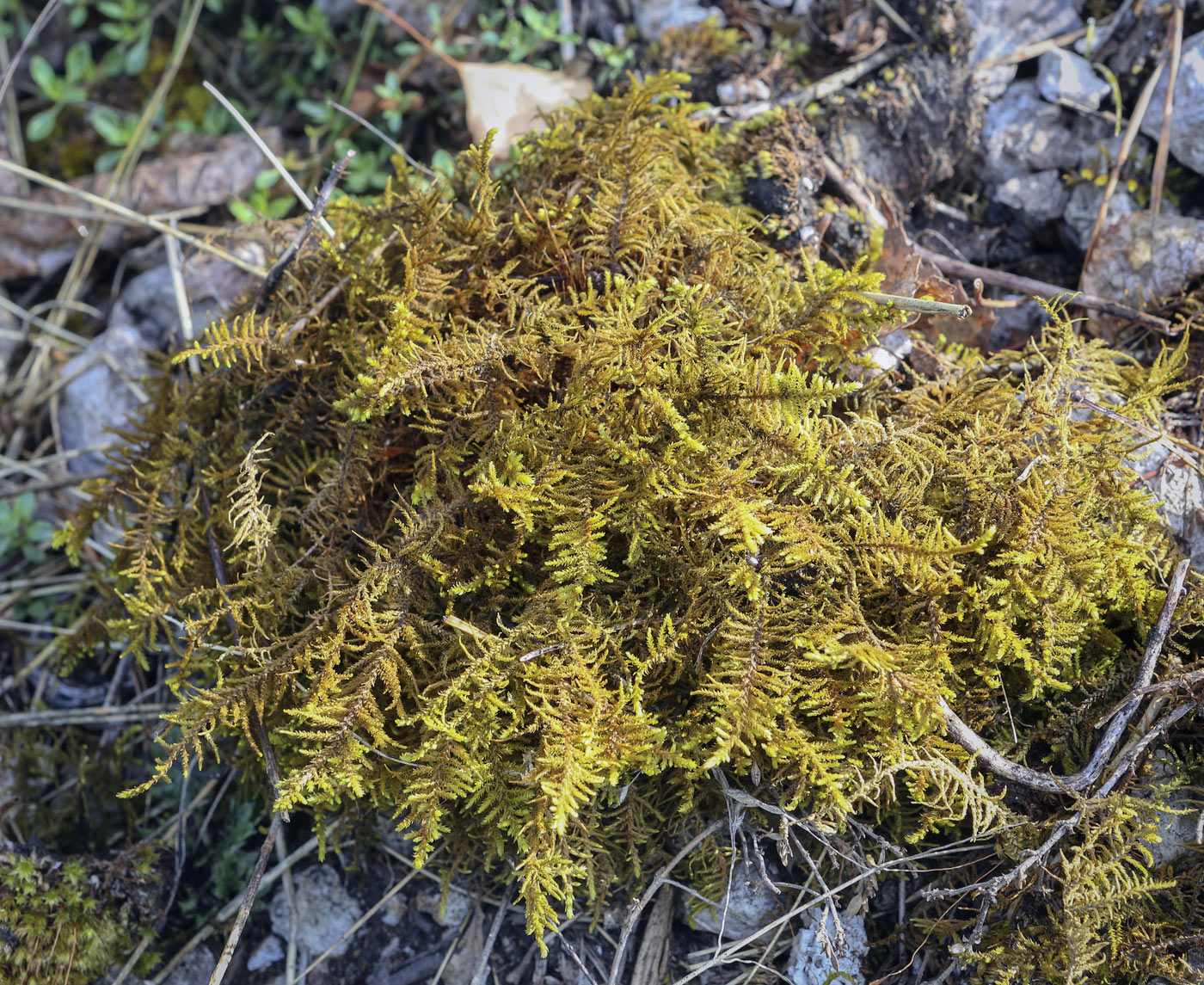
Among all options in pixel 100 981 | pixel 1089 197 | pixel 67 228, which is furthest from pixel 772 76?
pixel 100 981

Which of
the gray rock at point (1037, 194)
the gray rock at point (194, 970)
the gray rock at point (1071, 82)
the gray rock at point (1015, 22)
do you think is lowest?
the gray rock at point (194, 970)

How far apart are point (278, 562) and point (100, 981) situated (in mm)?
1329

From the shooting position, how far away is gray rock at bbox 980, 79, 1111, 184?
2.67 metres

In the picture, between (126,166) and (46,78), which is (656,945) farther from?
(46,78)

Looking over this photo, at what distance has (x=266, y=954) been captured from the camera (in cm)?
231

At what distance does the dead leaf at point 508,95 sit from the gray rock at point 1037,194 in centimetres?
151

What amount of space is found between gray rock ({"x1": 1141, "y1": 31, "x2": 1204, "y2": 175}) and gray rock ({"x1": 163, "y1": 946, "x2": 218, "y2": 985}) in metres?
3.81

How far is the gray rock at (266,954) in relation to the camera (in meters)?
2.30

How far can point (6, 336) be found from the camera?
3582 millimetres

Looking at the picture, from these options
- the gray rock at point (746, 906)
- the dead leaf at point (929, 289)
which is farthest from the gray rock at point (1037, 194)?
the gray rock at point (746, 906)

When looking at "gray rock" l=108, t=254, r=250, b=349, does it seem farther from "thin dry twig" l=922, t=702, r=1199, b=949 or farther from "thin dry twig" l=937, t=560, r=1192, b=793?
"thin dry twig" l=922, t=702, r=1199, b=949

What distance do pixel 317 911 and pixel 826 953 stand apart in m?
1.40

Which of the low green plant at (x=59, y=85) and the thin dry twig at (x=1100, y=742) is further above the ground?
the low green plant at (x=59, y=85)

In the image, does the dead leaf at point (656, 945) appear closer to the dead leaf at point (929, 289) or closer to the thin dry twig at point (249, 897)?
the thin dry twig at point (249, 897)
